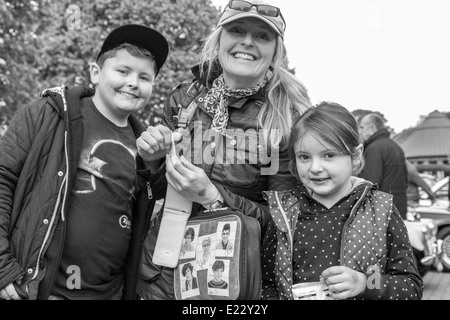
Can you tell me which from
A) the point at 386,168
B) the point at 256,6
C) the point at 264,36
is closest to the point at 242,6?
the point at 256,6

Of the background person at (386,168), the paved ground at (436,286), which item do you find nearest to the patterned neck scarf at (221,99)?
the background person at (386,168)

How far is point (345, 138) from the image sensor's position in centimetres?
239

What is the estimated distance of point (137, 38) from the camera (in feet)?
8.92

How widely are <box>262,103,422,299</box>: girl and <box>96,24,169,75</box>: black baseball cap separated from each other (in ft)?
2.73

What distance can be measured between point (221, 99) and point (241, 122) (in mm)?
151

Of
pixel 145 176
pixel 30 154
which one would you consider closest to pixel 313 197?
pixel 145 176

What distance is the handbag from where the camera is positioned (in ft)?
7.10

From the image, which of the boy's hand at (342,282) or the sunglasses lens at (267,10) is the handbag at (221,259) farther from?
the sunglasses lens at (267,10)

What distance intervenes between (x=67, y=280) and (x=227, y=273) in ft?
2.41

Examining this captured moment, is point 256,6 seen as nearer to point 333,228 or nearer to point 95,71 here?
point 95,71

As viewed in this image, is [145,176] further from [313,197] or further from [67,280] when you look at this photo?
[313,197]

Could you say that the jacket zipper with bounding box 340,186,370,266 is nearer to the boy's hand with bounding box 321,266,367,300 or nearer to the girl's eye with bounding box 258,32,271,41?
the boy's hand with bounding box 321,266,367,300

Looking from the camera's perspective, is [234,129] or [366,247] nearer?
[366,247]

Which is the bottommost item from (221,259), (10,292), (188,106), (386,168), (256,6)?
(10,292)
